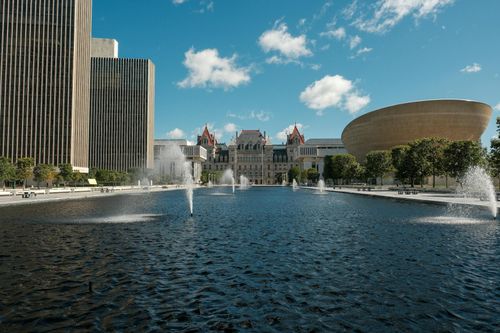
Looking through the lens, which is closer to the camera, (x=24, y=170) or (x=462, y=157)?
(x=462, y=157)

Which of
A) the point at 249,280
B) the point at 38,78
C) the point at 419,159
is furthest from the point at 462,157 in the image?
the point at 38,78

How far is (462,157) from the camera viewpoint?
228 feet

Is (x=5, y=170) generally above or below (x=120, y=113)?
below

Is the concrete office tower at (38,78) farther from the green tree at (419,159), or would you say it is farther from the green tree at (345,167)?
the green tree at (419,159)

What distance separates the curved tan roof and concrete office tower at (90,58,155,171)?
112 meters

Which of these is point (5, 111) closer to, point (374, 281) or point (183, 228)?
point (183, 228)

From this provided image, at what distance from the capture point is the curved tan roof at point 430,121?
149 meters

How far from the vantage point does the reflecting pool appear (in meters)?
8.97

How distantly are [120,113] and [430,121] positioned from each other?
142m

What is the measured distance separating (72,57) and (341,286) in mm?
134584

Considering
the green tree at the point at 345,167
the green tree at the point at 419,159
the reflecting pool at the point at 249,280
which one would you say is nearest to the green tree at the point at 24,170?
the reflecting pool at the point at 249,280

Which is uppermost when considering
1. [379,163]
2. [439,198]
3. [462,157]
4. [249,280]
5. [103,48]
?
[103,48]

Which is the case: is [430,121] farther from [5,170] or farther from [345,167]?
[5,170]

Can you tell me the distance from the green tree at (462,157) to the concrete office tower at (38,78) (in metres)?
111
